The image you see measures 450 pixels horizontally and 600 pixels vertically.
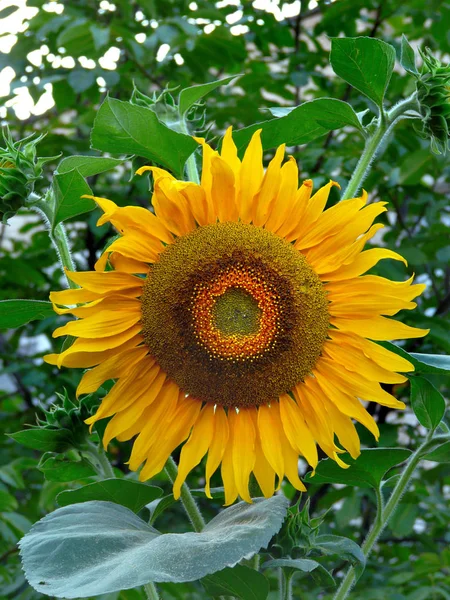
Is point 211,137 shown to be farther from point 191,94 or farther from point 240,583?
point 240,583

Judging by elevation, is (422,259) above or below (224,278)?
below

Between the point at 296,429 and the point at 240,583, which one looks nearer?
the point at 240,583

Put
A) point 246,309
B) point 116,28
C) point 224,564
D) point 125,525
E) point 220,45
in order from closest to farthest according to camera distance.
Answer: point 224,564 < point 125,525 < point 246,309 < point 116,28 < point 220,45

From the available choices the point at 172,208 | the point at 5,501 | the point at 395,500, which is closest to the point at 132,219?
the point at 172,208

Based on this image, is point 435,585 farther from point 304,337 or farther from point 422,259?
point 304,337

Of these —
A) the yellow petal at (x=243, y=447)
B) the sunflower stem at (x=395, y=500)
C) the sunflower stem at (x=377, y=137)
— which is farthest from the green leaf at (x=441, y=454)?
the sunflower stem at (x=377, y=137)

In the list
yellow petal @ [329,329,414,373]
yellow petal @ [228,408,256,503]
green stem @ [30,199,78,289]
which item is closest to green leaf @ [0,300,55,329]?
green stem @ [30,199,78,289]

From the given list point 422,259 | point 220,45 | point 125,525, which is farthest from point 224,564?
point 220,45
